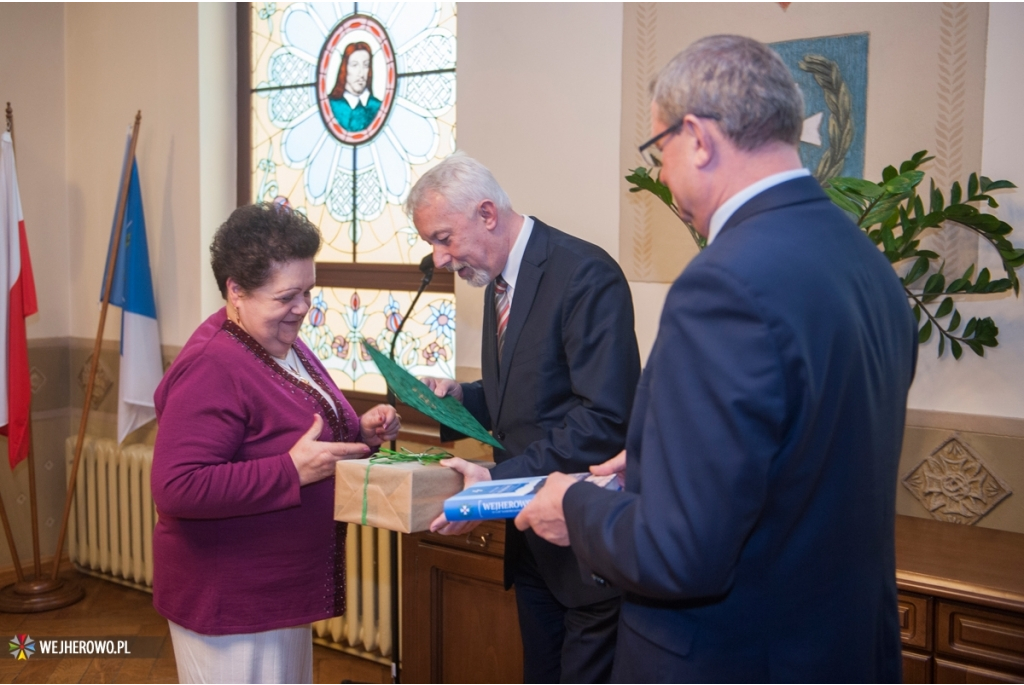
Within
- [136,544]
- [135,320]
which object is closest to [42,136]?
[135,320]

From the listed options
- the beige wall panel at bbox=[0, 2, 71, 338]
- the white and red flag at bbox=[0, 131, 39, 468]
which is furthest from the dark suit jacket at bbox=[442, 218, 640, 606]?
the beige wall panel at bbox=[0, 2, 71, 338]

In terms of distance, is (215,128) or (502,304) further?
(215,128)

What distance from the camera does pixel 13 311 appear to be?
4.18m

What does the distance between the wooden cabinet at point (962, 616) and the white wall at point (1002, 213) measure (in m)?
0.46

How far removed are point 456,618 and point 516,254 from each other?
4.62 feet

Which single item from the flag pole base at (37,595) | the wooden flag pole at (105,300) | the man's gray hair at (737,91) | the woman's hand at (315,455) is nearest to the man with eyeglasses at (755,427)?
the man's gray hair at (737,91)

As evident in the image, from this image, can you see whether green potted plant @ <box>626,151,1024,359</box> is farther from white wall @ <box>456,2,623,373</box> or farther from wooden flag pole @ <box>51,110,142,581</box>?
wooden flag pole @ <box>51,110,142,581</box>

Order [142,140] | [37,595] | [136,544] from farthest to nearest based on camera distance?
[142,140] < [136,544] < [37,595]

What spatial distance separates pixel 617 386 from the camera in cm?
188

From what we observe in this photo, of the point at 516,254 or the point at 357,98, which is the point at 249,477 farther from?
the point at 357,98

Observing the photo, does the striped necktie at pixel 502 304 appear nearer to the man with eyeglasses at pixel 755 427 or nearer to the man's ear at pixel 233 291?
the man's ear at pixel 233 291

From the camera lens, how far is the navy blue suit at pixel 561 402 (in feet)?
6.15

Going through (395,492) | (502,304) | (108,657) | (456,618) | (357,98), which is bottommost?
(108,657)

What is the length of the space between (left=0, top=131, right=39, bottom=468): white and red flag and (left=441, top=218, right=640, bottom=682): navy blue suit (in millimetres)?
3038
